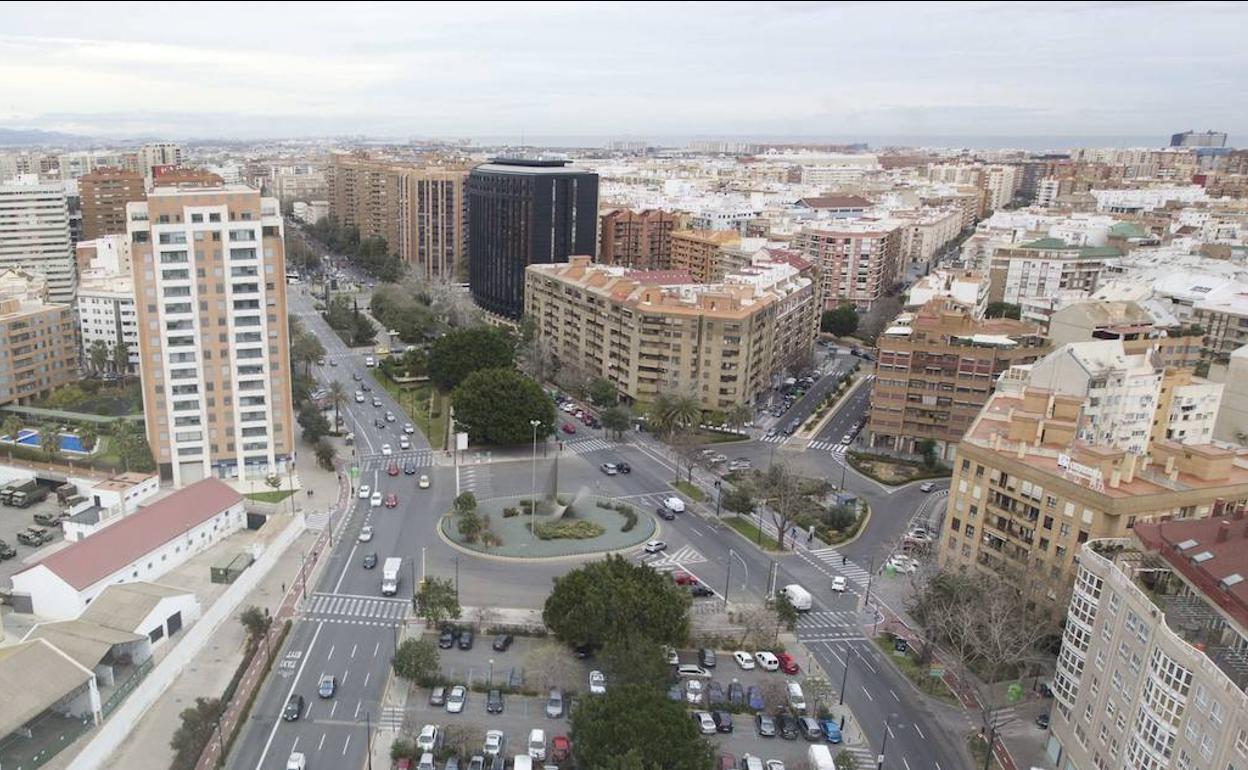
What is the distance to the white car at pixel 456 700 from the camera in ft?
187

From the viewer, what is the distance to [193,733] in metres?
50.9

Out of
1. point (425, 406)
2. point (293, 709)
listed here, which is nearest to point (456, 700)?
point (293, 709)

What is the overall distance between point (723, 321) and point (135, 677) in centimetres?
7756

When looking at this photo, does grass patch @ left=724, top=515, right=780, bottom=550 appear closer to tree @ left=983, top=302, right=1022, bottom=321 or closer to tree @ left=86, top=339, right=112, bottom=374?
tree @ left=86, top=339, right=112, bottom=374

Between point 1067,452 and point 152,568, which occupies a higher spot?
point 1067,452

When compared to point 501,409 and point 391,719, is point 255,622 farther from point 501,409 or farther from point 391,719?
point 501,409

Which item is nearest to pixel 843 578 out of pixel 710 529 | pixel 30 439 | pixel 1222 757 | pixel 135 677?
pixel 710 529

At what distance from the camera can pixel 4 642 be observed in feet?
184

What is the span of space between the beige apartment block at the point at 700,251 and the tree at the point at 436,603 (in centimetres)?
11961

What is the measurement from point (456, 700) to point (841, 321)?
126897 millimetres

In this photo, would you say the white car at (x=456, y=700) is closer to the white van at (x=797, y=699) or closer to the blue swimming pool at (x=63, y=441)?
the white van at (x=797, y=699)

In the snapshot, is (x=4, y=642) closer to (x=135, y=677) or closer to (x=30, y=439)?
(x=135, y=677)

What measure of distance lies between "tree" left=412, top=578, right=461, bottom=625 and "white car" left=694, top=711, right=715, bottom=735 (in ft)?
63.7

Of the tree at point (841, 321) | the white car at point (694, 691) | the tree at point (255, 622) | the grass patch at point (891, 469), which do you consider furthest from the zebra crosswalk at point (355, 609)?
the tree at point (841, 321)
